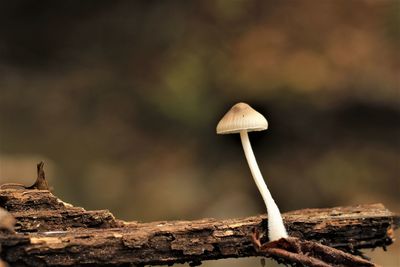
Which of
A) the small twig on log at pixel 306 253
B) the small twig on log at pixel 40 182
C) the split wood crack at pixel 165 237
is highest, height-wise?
the small twig on log at pixel 40 182

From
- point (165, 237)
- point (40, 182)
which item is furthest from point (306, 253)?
point (40, 182)

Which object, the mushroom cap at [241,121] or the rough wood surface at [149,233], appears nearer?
the rough wood surface at [149,233]

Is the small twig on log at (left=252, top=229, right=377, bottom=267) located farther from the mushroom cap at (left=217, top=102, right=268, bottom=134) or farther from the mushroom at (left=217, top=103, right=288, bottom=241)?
the mushroom cap at (left=217, top=102, right=268, bottom=134)

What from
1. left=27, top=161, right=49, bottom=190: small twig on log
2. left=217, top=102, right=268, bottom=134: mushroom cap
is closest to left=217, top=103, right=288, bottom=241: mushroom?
left=217, top=102, right=268, bottom=134: mushroom cap

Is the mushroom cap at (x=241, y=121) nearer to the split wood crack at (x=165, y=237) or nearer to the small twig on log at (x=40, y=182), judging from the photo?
the split wood crack at (x=165, y=237)

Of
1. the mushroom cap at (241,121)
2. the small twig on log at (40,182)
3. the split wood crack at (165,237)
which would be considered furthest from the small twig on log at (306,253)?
the small twig on log at (40,182)

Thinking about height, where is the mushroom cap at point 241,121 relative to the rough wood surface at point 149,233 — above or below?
above

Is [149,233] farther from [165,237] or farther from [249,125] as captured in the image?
[249,125]

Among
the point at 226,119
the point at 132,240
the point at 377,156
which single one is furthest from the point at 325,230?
the point at 377,156
